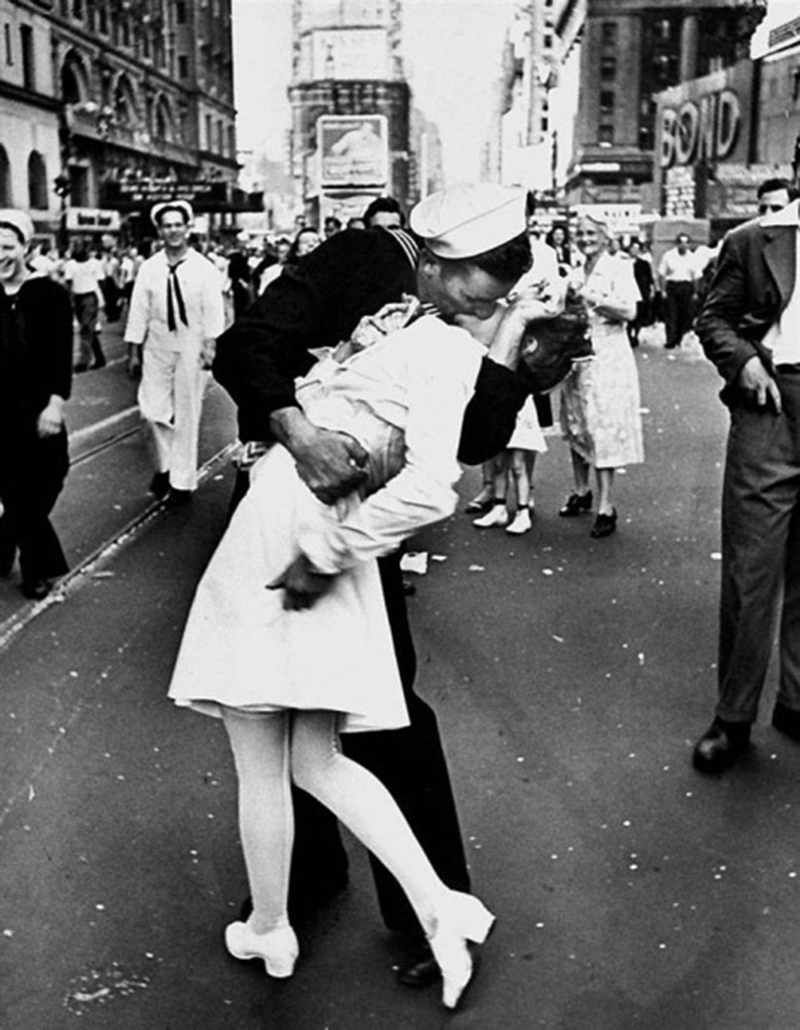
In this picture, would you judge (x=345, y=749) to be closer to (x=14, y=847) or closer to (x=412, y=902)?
(x=412, y=902)

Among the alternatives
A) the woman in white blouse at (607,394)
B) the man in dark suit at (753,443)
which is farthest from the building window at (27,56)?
the man in dark suit at (753,443)

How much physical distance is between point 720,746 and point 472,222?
2.46 m

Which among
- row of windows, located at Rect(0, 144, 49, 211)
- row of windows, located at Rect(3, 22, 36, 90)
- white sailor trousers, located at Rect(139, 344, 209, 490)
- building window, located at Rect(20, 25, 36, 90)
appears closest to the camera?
white sailor trousers, located at Rect(139, 344, 209, 490)

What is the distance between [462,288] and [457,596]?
4186 millimetres

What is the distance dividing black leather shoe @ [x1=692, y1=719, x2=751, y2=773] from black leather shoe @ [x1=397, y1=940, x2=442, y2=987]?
1.59 metres

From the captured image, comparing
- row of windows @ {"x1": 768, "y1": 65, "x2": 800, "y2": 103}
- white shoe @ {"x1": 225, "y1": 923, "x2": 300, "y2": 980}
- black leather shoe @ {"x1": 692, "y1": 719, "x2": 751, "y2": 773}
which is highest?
row of windows @ {"x1": 768, "y1": 65, "x2": 800, "y2": 103}

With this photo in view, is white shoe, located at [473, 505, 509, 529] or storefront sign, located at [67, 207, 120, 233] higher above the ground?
storefront sign, located at [67, 207, 120, 233]

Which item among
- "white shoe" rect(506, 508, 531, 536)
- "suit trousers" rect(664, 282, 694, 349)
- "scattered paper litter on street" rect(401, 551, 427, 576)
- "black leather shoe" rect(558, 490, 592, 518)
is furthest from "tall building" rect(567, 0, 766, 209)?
"scattered paper litter on street" rect(401, 551, 427, 576)

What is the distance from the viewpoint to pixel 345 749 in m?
3.43

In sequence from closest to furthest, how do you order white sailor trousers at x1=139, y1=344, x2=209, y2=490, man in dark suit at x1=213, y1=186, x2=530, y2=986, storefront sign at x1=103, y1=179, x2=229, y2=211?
man in dark suit at x1=213, y1=186, x2=530, y2=986, white sailor trousers at x1=139, y1=344, x2=209, y2=490, storefront sign at x1=103, y1=179, x2=229, y2=211

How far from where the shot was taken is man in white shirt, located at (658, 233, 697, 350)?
23.7 metres

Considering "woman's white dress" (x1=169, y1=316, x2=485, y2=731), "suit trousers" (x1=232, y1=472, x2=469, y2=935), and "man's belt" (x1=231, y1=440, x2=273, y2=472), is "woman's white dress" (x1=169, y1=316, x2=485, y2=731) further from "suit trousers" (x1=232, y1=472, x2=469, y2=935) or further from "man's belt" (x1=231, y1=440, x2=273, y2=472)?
"suit trousers" (x1=232, y1=472, x2=469, y2=935)

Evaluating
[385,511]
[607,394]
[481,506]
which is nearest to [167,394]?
[481,506]

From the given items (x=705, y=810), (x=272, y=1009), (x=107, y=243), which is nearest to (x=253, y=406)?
(x=272, y=1009)
